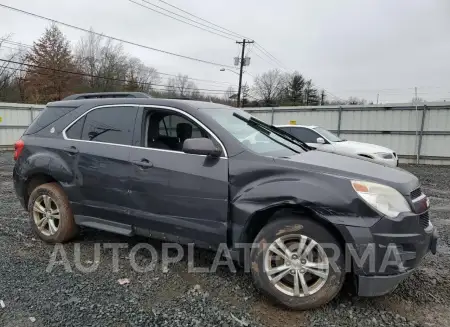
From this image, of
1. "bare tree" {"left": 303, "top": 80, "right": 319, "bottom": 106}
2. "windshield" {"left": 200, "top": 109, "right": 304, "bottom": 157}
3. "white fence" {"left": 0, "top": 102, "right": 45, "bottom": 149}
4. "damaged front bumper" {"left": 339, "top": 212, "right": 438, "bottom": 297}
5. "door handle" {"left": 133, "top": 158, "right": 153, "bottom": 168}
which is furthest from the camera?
"bare tree" {"left": 303, "top": 80, "right": 319, "bottom": 106}

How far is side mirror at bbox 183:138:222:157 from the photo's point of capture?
9.80ft

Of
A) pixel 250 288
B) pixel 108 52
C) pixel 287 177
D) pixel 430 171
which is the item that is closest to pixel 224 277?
pixel 250 288

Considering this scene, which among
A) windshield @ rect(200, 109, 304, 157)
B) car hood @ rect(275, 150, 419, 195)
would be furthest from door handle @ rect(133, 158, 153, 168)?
car hood @ rect(275, 150, 419, 195)

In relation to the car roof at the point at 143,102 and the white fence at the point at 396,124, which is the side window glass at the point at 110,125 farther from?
the white fence at the point at 396,124

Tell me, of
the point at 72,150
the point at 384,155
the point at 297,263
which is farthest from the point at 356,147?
the point at 72,150

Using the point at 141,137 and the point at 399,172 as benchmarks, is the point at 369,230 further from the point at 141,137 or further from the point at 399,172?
the point at 141,137

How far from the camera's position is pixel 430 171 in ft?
37.3

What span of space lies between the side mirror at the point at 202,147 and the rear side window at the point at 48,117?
1866mm

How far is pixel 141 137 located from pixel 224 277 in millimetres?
1617

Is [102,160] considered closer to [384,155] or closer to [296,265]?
[296,265]

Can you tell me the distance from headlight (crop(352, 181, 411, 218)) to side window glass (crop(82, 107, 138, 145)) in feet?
7.39

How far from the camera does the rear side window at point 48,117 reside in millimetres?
4090

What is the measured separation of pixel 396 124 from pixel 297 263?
13.0 metres

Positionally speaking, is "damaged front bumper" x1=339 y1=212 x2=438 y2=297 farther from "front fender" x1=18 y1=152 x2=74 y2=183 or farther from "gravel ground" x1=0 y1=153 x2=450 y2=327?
"front fender" x1=18 y1=152 x2=74 y2=183
